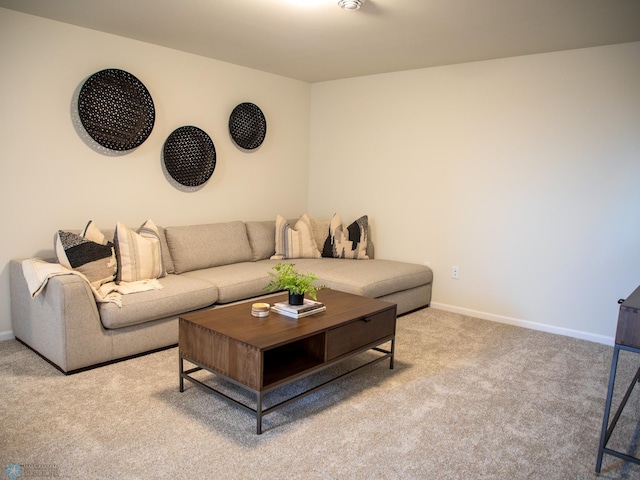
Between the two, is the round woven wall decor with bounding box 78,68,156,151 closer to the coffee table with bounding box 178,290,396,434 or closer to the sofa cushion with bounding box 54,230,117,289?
the sofa cushion with bounding box 54,230,117,289

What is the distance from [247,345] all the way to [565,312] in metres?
2.79

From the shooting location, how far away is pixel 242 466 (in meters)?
1.92

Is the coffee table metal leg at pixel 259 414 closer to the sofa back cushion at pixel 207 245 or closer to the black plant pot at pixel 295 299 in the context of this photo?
the black plant pot at pixel 295 299

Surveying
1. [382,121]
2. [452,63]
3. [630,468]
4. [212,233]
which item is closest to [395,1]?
[452,63]

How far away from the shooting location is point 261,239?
14.4 ft

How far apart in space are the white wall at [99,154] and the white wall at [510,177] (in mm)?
1011

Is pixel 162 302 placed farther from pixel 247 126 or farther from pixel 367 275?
pixel 247 126

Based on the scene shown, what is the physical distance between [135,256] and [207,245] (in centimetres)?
79

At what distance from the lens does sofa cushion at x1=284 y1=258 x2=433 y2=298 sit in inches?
145

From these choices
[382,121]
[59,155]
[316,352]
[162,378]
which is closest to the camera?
[316,352]

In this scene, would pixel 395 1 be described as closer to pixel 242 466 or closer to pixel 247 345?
pixel 247 345

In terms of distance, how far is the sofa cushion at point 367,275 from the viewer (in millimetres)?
3684

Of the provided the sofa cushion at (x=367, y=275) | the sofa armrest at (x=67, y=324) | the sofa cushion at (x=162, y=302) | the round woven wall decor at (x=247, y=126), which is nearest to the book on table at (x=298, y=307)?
the sofa cushion at (x=162, y=302)

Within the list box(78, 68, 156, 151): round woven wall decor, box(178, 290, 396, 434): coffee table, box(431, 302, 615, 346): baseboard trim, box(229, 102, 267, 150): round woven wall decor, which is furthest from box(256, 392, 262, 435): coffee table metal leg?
box(229, 102, 267, 150): round woven wall decor
